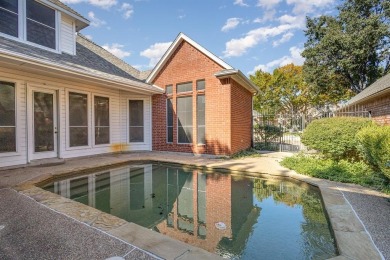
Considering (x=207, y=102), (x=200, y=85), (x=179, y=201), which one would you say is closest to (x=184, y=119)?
(x=207, y=102)

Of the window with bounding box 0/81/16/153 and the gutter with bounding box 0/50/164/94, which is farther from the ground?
the gutter with bounding box 0/50/164/94

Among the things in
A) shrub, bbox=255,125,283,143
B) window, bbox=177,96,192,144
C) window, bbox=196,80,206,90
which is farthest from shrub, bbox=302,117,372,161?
shrub, bbox=255,125,283,143

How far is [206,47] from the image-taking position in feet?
30.2

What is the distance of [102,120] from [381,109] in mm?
11431

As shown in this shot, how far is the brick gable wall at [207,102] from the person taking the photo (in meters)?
8.93

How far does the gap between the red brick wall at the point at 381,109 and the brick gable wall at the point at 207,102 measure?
537cm

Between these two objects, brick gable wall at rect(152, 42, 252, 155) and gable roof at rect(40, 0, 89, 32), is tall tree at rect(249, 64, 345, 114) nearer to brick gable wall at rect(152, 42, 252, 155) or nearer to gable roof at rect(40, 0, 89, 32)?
brick gable wall at rect(152, 42, 252, 155)

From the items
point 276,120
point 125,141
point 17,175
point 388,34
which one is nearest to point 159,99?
point 125,141

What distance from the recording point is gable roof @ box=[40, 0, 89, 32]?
8206mm

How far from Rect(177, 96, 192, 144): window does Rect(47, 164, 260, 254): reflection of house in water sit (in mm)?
2883

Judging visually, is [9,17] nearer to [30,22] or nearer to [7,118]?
[30,22]

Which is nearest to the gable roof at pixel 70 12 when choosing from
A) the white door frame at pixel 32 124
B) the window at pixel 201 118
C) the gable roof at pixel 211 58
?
the white door frame at pixel 32 124

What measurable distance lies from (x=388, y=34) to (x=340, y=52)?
11.1 ft

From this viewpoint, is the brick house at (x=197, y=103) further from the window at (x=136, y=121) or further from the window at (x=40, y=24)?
the window at (x=40, y=24)
